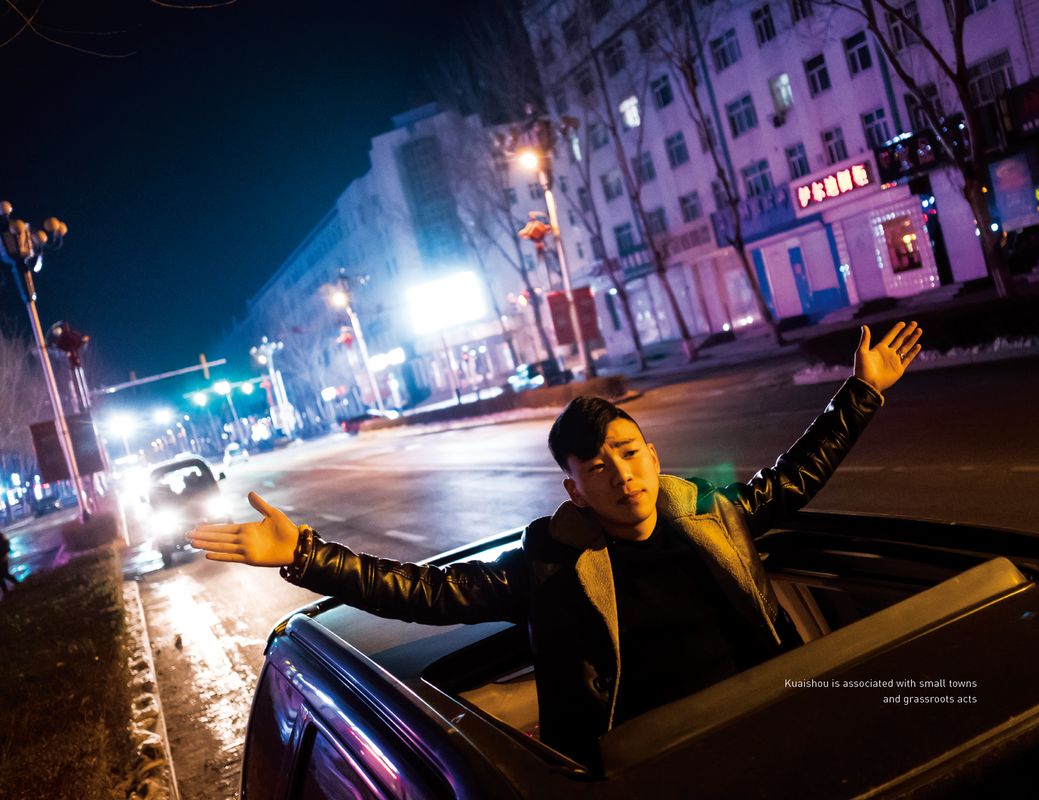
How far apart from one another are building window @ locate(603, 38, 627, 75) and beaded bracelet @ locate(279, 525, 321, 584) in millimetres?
43209

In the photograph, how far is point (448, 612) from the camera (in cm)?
260

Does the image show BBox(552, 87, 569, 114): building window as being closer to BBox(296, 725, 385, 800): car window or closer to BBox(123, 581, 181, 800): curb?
BBox(123, 581, 181, 800): curb

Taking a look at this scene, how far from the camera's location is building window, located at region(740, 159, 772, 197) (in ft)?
121

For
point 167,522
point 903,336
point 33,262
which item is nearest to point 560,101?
point 33,262

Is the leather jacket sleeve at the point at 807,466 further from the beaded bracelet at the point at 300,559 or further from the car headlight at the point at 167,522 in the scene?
the car headlight at the point at 167,522

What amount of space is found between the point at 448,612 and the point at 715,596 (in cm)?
82

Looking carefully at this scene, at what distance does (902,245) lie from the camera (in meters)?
31.7

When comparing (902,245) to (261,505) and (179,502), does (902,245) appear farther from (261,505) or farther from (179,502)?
(261,505)

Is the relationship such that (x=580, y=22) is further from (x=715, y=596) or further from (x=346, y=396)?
(x=346, y=396)

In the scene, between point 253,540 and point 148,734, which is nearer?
point 253,540

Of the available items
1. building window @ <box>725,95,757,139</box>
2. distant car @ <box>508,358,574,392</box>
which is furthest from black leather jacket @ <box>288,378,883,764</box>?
building window @ <box>725,95,757,139</box>

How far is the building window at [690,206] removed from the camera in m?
41.4

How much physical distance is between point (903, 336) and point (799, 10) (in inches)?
1345

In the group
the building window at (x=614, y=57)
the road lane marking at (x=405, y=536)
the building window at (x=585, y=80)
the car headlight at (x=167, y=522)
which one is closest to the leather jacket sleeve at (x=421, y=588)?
the road lane marking at (x=405, y=536)
